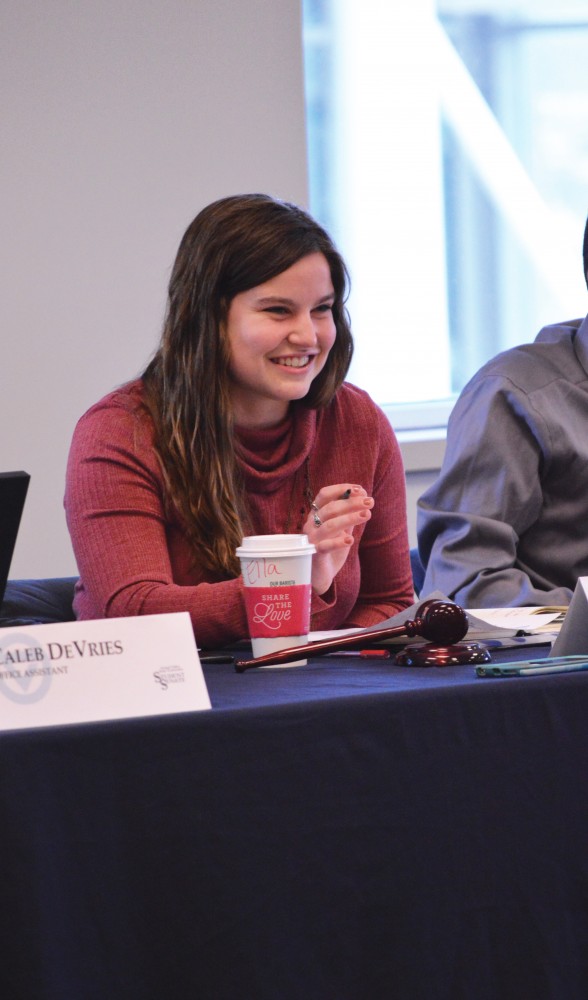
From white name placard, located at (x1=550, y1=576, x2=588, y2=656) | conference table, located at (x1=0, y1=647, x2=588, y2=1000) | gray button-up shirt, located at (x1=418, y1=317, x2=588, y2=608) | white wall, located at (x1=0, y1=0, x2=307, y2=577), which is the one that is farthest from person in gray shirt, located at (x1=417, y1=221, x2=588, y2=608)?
white wall, located at (x1=0, y1=0, x2=307, y2=577)

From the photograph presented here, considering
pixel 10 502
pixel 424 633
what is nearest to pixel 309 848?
pixel 424 633

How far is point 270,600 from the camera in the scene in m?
1.14

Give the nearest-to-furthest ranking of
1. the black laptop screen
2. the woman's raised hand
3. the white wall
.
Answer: the black laptop screen
the woman's raised hand
the white wall

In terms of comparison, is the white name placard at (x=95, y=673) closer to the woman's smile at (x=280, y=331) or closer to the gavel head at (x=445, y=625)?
the gavel head at (x=445, y=625)

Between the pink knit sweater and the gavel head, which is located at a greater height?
the gavel head

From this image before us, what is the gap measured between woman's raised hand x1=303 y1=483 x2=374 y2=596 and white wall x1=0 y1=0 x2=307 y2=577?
6.45 ft

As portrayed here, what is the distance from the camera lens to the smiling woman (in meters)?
1.57

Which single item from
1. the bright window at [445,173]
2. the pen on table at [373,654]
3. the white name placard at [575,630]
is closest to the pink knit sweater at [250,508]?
the pen on table at [373,654]

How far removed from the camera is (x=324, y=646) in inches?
44.5

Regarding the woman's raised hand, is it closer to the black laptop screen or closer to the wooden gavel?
the wooden gavel

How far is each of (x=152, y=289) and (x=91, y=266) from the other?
6.5 inches

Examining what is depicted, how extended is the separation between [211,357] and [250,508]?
212mm

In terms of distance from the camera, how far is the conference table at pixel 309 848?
827mm

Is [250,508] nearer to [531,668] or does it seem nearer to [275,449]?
[275,449]
